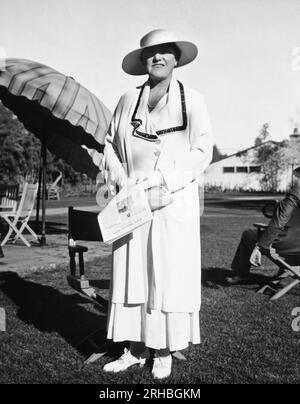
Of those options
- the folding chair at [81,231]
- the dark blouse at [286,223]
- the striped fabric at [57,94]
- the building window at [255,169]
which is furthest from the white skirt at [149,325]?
the building window at [255,169]

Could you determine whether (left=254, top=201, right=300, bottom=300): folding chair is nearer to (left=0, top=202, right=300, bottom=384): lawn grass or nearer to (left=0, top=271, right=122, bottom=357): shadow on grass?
(left=0, top=202, right=300, bottom=384): lawn grass

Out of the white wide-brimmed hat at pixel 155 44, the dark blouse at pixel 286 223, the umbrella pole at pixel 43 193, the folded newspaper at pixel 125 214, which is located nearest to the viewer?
the folded newspaper at pixel 125 214

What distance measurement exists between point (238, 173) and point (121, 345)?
61.1 m

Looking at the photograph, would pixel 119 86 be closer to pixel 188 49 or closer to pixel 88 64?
pixel 88 64

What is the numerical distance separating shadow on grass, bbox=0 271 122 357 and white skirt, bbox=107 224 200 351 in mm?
562

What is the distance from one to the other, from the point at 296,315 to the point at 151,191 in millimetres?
2696

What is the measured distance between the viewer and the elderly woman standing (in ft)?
10.0

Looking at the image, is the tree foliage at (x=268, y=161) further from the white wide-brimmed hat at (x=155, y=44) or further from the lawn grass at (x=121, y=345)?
the white wide-brimmed hat at (x=155, y=44)

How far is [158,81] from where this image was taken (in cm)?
315

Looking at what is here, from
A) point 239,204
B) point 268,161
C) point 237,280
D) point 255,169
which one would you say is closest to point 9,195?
point 237,280

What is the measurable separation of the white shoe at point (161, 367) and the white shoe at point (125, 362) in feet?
0.58

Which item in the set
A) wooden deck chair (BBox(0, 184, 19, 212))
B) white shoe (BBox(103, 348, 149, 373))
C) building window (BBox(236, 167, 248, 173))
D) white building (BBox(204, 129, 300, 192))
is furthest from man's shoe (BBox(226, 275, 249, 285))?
building window (BBox(236, 167, 248, 173))

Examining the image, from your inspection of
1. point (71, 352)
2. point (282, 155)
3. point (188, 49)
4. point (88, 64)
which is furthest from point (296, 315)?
point (282, 155)

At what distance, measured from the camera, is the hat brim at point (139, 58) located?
10.2 ft
